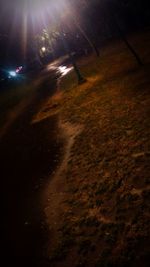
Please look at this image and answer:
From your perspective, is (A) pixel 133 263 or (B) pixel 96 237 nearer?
(A) pixel 133 263

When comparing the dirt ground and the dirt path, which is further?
the dirt path

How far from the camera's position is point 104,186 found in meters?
7.13

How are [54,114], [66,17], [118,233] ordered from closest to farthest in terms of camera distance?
[118,233]
[54,114]
[66,17]

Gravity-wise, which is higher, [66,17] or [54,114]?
[66,17]

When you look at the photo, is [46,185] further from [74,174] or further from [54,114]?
[54,114]

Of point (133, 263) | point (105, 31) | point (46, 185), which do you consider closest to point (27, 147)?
point (46, 185)

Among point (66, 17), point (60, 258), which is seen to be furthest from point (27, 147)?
point (66, 17)

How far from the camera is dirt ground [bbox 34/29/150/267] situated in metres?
5.40

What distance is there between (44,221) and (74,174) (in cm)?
186

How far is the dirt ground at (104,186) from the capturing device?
540cm

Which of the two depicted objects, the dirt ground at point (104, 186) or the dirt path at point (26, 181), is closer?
the dirt ground at point (104, 186)

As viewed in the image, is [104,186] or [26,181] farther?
[26,181]

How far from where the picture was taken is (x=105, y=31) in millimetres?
36406

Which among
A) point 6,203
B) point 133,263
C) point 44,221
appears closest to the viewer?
point 133,263
